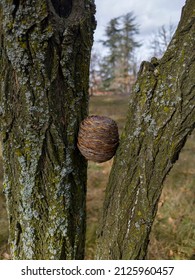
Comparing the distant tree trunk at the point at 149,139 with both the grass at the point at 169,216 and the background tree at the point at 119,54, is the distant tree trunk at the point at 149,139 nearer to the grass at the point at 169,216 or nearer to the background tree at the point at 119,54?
the grass at the point at 169,216

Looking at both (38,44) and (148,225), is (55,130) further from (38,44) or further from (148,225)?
(148,225)

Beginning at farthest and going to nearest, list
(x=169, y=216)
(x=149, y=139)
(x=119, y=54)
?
(x=119, y=54) → (x=169, y=216) → (x=149, y=139)

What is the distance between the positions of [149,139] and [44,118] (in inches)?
19.4

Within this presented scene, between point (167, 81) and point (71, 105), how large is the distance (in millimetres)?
460

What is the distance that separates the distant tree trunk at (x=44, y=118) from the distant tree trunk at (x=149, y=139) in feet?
0.77

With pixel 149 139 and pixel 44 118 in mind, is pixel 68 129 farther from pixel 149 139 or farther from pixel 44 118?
pixel 149 139

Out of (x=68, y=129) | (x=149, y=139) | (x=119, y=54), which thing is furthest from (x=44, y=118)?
(x=119, y=54)

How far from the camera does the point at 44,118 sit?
1148 mm

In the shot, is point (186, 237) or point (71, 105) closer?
point (71, 105)

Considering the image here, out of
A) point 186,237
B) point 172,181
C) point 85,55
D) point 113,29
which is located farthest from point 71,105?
point 113,29

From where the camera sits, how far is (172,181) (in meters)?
5.31

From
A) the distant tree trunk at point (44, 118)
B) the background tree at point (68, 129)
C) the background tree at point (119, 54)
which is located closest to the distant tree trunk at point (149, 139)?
the background tree at point (68, 129)

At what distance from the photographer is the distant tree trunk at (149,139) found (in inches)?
42.6

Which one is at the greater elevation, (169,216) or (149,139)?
(149,139)
